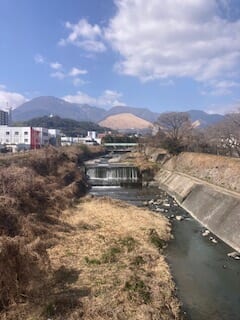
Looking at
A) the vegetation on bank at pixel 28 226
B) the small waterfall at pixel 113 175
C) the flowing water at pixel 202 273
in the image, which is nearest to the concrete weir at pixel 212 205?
the flowing water at pixel 202 273

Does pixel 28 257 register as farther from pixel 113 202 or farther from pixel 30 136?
pixel 30 136

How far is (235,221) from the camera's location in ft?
65.4

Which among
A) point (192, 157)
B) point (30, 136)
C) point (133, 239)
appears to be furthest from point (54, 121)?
point (133, 239)

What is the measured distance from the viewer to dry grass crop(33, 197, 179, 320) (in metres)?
10.9

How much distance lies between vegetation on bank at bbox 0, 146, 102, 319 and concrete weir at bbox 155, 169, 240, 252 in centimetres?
881

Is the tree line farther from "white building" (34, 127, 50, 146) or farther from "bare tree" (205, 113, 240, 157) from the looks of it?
"white building" (34, 127, 50, 146)

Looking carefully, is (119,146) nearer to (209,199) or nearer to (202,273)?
(209,199)

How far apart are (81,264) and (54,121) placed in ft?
591

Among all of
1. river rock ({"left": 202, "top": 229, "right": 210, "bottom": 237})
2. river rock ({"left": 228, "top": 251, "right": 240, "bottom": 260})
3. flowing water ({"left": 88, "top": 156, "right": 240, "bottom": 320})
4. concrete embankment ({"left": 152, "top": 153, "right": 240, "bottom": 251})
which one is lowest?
flowing water ({"left": 88, "top": 156, "right": 240, "bottom": 320})

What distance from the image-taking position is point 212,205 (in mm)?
24609

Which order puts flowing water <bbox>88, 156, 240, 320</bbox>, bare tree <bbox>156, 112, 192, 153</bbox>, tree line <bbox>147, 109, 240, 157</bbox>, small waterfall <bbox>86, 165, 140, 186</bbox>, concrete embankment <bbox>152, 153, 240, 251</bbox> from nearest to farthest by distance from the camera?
flowing water <bbox>88, 156, 240, 320</bbox> < concrete embankment <bbox>152, 153, 240, 251</bbox> < tree line <bbox>147, 109, 240, 157</bbox> < small waterfall <bbox>86, 165, 140, 186</bbox> < bare tree <bbox>156, 112, 192, 153</bbox>

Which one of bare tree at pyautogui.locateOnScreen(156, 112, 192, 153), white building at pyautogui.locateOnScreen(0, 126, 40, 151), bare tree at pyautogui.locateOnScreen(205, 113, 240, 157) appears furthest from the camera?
white building at pyautogui.locateOnScreen(0, 126, 40, 151)

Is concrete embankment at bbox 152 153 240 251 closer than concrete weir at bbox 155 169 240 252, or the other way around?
concrete weir at bbox 155 169 240 252

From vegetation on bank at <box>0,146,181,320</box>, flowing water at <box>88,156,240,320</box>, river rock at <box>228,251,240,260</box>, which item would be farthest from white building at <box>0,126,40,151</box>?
river rock at <box>228,251,240,260</box>
